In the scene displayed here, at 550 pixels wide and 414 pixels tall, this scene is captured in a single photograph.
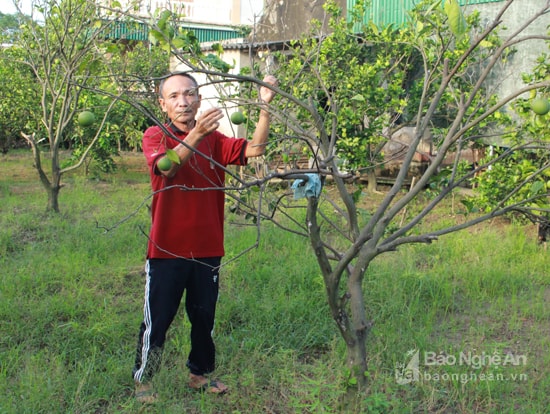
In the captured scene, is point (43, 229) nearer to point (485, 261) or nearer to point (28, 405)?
point (28, 405)

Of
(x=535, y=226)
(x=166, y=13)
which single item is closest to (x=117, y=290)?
(x=166, y=13)

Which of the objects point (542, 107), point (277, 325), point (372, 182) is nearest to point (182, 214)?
point (277, 325)

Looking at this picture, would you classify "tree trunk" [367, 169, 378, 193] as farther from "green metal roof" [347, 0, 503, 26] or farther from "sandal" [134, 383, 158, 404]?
"sandal" [134, 383, 158, 404]

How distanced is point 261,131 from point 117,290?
2.13 meters

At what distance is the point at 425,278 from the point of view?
438 centimetres

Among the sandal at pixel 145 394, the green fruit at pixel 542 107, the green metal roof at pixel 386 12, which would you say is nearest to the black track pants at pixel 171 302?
the sandal at pixel 145 394

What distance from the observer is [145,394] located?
2.81 m

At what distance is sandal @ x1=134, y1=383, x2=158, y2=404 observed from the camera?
278cm

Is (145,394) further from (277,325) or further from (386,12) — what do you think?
(386,12)

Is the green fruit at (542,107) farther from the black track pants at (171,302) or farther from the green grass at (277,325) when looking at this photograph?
the black track pants at (171,302)

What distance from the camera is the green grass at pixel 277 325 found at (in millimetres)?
2807

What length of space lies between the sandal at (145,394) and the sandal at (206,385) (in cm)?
21

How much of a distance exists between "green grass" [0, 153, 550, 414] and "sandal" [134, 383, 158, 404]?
0.04 metres

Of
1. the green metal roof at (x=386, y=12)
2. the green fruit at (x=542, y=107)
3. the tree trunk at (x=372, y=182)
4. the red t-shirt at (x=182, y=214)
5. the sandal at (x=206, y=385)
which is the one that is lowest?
the sandal at (x=206, y=385)
